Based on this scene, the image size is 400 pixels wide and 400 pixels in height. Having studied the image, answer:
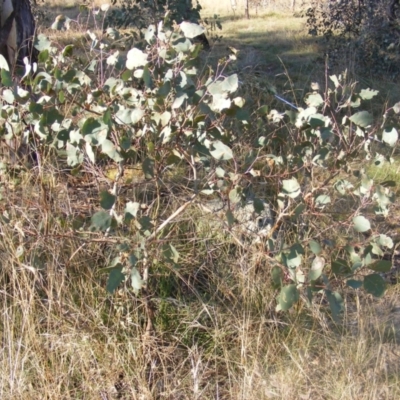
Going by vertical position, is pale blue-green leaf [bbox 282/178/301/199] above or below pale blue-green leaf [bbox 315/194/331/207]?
above

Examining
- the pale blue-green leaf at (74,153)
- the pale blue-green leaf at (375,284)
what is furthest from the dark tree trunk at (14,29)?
the pale blue-green leaf at (375,284)

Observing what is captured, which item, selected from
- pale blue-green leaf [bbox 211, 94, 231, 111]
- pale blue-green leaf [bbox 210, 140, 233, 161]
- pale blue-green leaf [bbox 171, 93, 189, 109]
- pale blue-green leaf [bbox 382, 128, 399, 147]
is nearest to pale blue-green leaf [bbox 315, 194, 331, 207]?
pale blue-green leaf [bbox 382, 128, 399, 147]

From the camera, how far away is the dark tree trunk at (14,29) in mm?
3412

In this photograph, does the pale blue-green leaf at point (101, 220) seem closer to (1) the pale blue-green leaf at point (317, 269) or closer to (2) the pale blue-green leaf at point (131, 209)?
(2) the pale blue-green leaf at point (131, 209)

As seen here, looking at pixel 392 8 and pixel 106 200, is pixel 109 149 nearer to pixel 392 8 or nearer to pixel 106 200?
pixel 106 200

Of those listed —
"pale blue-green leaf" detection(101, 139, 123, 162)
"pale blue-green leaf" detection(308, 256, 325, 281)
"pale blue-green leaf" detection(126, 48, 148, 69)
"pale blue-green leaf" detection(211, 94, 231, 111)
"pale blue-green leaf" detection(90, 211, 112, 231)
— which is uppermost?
"pale blue-green leaf" detection(126, 48, 148, 69)

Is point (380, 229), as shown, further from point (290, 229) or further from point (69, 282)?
point (69, 282)

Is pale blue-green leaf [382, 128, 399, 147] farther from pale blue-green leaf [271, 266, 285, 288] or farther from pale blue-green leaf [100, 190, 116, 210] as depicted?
pale blue-green leaf [100, 190, 116, 210]

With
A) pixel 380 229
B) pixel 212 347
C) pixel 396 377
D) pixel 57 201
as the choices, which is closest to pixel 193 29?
pixel 57 201

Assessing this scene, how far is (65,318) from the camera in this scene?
8.02 feet

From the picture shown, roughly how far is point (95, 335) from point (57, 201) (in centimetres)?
66

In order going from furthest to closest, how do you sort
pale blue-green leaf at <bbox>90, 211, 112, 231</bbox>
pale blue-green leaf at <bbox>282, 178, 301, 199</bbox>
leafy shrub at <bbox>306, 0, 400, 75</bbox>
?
leafy shrub at <bbox>306, 0, 400, 75</bbox>, pale blue-green leaf at <bbox>282, 178, 301, 199</bbox>, pale blue-green leaf at <bbox>90, 211, 112, 231</bbox>

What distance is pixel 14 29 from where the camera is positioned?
3518mm

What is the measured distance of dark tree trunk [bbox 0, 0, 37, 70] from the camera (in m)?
3.41
